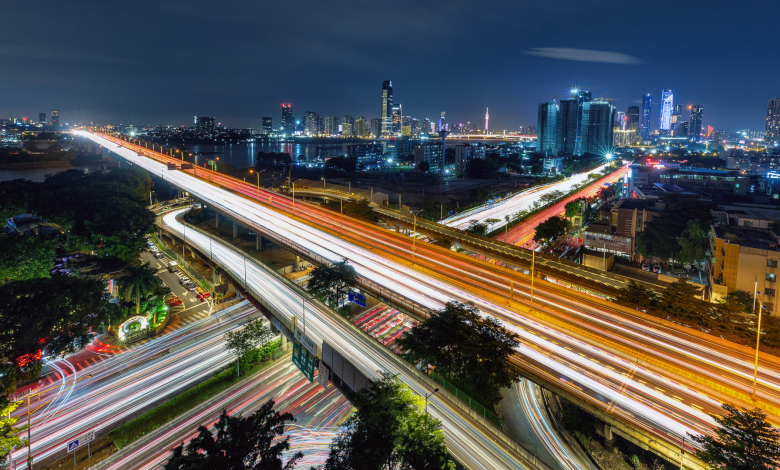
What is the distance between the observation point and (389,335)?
1964 centimetres

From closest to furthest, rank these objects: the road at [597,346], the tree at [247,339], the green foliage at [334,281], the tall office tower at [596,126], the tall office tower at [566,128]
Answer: the road at [597,346], the tree at [247,339], the green foliage at [334,281], the tall office tower at [596,126], the tall office tower at [566,128]

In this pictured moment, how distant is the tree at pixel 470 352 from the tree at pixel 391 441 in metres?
3.30

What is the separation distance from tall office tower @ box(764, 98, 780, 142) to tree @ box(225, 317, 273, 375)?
214 meters

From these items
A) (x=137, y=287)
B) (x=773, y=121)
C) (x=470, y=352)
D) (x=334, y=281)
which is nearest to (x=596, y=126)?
(x=773, y=121)

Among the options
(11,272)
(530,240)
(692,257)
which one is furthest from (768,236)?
(11,272)

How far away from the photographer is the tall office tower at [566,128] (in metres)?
135

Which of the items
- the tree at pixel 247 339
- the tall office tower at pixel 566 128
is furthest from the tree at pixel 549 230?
the tall office tower at pixel 566 128

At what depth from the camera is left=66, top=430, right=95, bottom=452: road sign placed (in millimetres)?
12508

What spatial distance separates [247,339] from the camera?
1814 cm

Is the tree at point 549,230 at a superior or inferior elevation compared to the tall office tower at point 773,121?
inferior

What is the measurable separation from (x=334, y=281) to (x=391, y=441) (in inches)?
410

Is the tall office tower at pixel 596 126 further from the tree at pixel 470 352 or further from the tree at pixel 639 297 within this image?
the tree at pixel 470 352

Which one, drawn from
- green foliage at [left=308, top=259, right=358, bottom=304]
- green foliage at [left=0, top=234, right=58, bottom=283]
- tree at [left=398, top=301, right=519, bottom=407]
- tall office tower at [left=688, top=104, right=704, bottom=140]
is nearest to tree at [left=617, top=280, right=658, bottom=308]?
tree at [left=398, top=301, right=519, bottom=407]

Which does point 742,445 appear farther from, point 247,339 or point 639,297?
point 247,339
